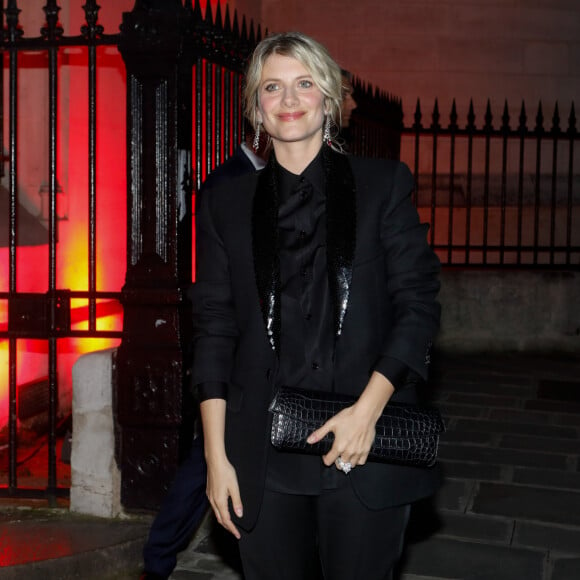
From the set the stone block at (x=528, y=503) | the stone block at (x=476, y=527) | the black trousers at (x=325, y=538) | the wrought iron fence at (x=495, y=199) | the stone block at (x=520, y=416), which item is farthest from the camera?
the wrought iron fence at (x=495, y=199)

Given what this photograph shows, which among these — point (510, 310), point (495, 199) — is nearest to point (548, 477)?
point (510, 310)

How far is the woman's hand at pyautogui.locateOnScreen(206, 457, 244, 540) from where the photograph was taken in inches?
101

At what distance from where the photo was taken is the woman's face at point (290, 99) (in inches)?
102

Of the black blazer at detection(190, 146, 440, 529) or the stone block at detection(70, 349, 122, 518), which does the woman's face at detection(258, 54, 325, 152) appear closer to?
the black blazer at detection(190, 146, 440, 529)

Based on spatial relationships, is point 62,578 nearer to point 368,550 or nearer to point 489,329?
point 368,550

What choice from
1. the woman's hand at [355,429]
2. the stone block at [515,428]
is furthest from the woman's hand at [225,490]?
the stone block at [515,428]

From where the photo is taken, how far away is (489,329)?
33.3 feet

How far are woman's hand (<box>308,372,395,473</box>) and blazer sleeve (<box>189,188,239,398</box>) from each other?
35cm

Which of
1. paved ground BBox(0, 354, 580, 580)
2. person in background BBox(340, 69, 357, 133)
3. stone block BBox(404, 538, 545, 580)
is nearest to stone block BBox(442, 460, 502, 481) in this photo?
paved ground BBox(0, 354, 580, 580)

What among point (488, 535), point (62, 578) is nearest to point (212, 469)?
point (62, 578)

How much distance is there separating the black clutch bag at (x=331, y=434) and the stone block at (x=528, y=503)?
2675 mm

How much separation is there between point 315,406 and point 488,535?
2527mm

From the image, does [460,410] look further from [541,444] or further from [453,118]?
[453,118]

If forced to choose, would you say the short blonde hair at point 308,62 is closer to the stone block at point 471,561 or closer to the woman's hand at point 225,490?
the woman's hand at point 225,490
